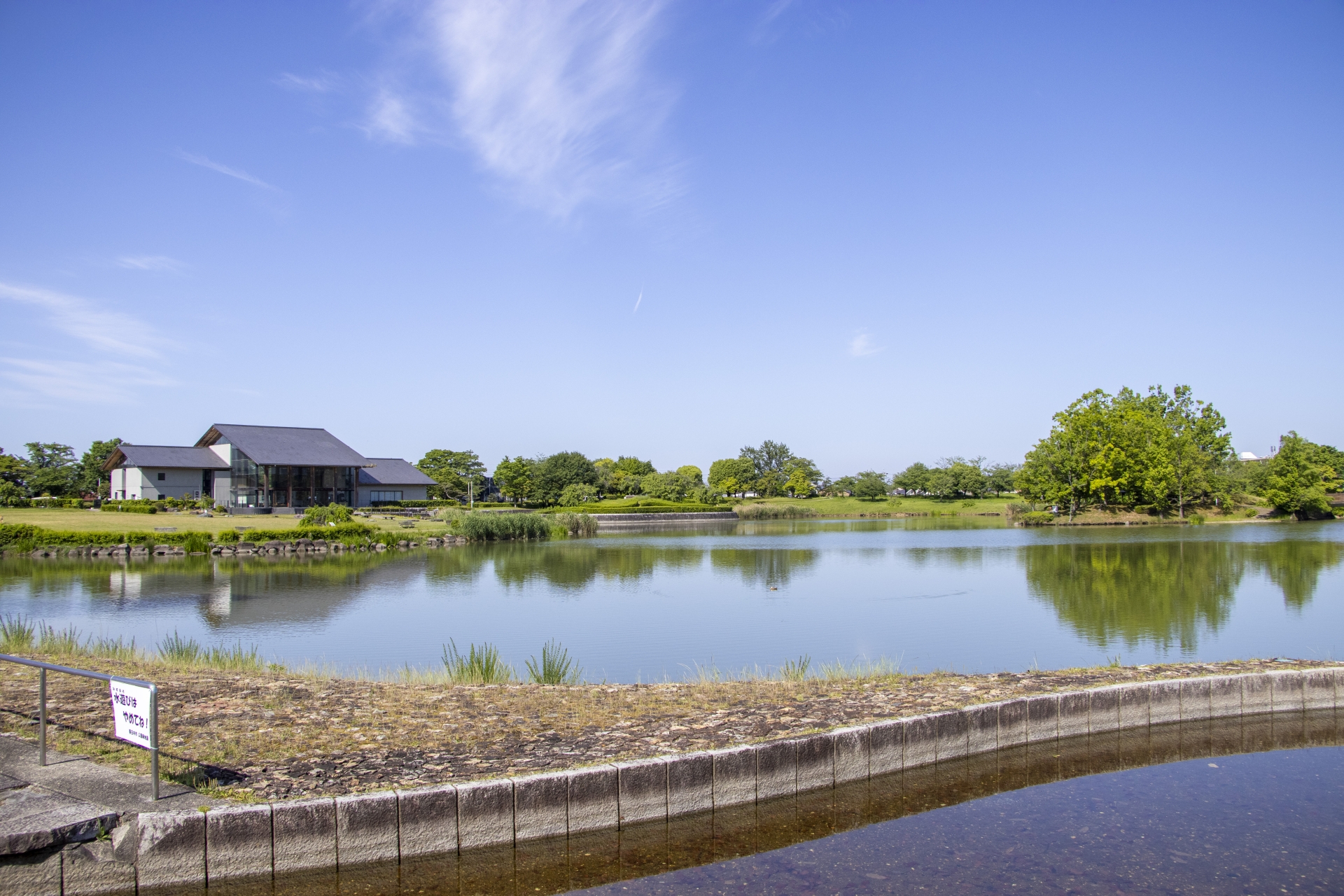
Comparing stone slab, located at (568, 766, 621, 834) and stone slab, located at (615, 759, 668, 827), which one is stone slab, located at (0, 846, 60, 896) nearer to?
stone slab, located at (568, 766, 621, 834)

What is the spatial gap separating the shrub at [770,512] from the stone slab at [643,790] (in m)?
71.1

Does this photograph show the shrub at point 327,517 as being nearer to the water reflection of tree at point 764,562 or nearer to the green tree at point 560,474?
the water reflection of tree at point 764,562

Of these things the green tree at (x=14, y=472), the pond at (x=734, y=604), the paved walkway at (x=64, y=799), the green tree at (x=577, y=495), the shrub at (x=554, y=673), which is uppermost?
the green tree at (x=14, y=472)

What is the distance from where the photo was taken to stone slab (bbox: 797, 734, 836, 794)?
6.11 meters

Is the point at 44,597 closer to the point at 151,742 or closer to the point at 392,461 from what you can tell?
the point at 151,742

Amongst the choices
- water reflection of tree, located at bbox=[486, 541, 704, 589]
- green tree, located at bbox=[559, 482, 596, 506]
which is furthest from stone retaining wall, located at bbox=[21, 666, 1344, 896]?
green tree, located at bbox=[559, 482, 596, 506]

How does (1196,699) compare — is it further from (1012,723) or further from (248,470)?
(248,470)

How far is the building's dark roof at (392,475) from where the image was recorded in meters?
68.1

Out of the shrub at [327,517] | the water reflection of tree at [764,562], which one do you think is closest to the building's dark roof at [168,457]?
the shrub at [327,517]

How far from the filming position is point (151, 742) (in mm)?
4852

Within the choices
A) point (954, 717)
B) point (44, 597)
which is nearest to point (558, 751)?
point (954, 717)

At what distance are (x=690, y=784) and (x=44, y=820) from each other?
148 inches

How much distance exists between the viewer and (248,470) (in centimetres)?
5675

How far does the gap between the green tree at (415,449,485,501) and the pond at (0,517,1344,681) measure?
49545 mm
